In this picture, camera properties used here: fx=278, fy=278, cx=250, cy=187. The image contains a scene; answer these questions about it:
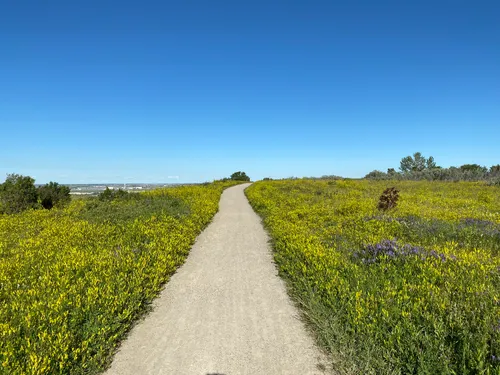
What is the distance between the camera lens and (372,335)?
4.08 m

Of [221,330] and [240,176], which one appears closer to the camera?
[221,330]

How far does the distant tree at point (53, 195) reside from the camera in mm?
19484

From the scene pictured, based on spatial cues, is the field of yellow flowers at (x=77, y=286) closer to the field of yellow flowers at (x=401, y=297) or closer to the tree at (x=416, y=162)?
the field of yellow flowers at (x=401, y=297)

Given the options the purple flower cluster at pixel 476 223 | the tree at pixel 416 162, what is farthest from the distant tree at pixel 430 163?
the purple flower cluster at pixel 476 223

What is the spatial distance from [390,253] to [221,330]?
4867mm

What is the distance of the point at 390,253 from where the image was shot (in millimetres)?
7180

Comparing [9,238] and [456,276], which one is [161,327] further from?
[9,238]

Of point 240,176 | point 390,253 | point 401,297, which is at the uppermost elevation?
point 240,176

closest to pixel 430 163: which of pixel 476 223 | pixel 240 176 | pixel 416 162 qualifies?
pixel 416 162

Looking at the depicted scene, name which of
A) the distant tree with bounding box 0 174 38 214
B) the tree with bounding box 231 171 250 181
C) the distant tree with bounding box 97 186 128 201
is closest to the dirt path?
the distant tree with bounding box 97 186 128 201

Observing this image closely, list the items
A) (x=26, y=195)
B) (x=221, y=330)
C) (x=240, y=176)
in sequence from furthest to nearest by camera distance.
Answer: (x=240, y=176) → (x=26, y=195) → (x=221, y=330)

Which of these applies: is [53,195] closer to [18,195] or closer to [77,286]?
[18,195]

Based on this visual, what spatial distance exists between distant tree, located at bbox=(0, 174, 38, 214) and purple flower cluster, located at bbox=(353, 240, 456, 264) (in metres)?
19.6

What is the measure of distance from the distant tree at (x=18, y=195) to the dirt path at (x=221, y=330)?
1564 cm
